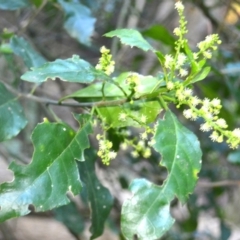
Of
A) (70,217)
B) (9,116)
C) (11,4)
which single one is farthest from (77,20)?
(70,217)

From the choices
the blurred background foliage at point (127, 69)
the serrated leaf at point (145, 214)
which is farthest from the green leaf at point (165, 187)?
the blurred background foliage at point (127, 69)

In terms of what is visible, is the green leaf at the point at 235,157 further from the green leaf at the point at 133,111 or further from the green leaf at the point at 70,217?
the green leaf at the point at 133,111

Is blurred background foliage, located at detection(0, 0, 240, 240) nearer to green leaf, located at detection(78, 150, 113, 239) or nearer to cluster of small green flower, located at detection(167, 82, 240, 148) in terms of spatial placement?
green leaf, located at detection(78, 150, 113, 239)

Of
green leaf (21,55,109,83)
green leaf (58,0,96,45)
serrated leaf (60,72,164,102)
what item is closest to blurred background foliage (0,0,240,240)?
green leaf (58,0,96,45)

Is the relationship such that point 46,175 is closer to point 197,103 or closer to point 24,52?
point 197,103

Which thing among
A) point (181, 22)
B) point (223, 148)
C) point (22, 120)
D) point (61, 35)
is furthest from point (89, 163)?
point (61, 35)

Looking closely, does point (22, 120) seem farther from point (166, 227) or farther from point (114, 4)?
point (114, 4)

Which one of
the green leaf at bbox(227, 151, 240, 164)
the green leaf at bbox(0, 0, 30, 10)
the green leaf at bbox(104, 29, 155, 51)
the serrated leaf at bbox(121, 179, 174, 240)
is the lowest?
the green leaf at bbox(227, 151, 240, 164)
